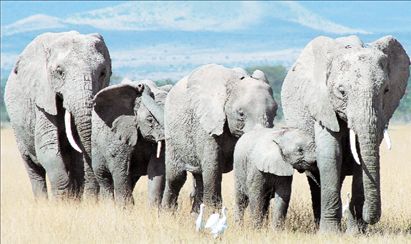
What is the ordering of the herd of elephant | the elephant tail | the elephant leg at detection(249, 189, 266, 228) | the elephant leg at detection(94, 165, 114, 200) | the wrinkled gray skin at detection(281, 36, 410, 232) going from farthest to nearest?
the elephant leg at detection(94, 165, 114, 200) < the elephant tail < the elephant leg at detection(249, 189, 266, 228) < the herd of elephant < the wrinkled gray skin at detection(281, 36, 410, 232)

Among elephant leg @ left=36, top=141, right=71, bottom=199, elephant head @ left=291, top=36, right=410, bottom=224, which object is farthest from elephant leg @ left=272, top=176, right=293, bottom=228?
elephant leg @ left=36, top=141, right=71, bottom=199

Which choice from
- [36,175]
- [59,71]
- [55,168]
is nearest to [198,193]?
[55,168]

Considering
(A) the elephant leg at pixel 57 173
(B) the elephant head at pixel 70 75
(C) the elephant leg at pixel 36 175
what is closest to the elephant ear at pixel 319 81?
(B) the elephant head at pixel 70 75

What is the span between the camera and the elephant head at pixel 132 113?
1393 cm

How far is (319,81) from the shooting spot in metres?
11.5

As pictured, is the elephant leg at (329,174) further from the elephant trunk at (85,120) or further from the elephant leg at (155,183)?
the elephant trunk at (85,120)

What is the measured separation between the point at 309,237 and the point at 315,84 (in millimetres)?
1359

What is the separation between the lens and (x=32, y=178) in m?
15.6

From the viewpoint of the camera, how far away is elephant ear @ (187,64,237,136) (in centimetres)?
1287

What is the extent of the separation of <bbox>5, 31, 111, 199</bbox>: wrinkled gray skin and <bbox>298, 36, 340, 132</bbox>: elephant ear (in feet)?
9.52

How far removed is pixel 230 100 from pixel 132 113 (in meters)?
1.60

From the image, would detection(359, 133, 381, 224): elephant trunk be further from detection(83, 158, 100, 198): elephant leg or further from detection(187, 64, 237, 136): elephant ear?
detection(83, 158, 100, 198): elephant leg

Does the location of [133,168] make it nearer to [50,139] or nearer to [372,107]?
[50,139]

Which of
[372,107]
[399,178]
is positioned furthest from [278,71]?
[372,107]
